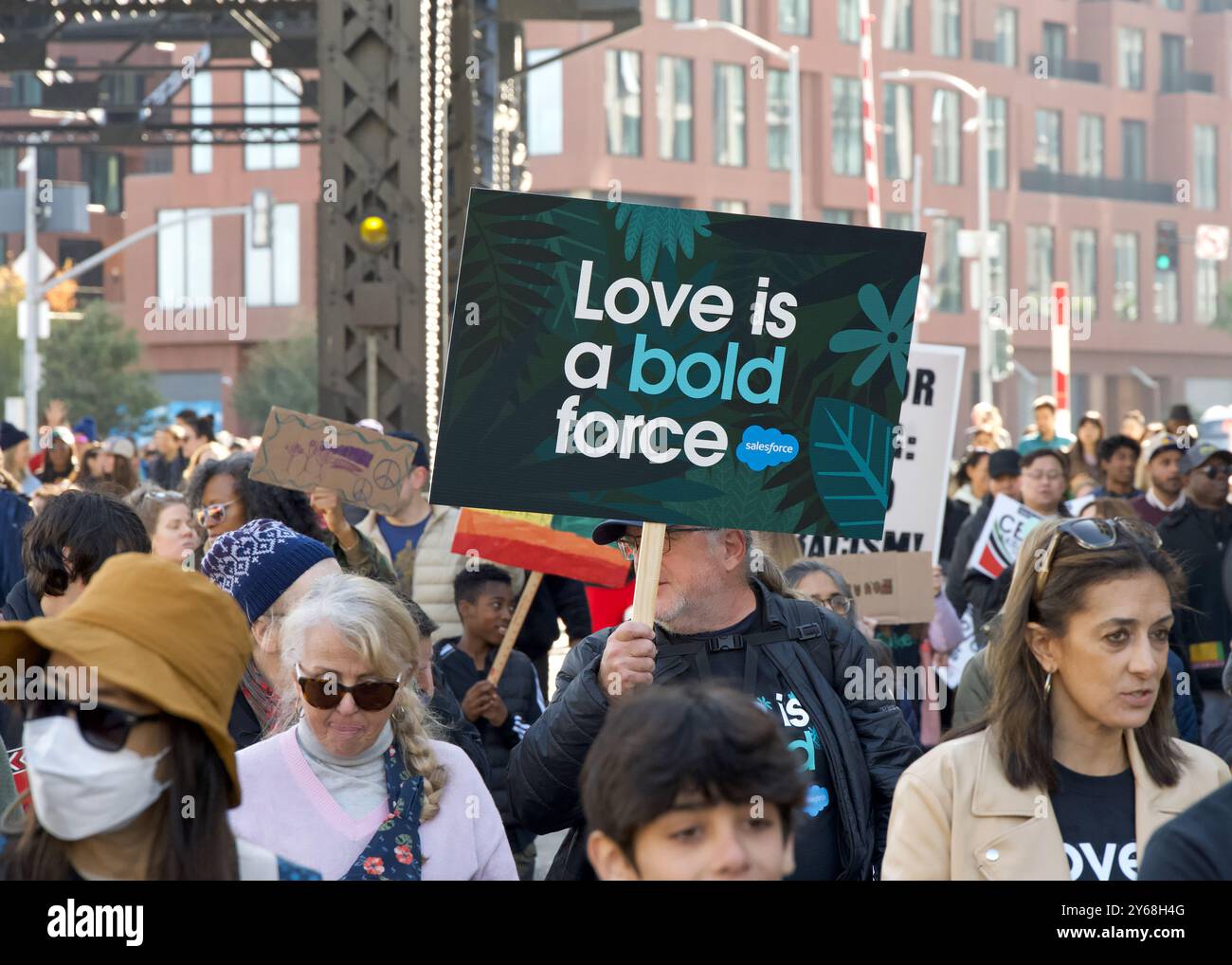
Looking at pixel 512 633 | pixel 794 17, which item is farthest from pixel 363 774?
pixel 794 17

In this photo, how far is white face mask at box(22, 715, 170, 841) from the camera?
9.05 feet

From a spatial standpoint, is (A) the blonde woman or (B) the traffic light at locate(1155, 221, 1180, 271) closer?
(A) the blonde woman

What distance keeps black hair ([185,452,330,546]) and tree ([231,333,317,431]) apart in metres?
45.8

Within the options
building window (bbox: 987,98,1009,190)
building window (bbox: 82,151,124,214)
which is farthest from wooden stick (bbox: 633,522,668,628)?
building window (bbox: 82,151,124,214)

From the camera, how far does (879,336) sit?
4.39 m

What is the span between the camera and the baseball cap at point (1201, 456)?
427 inches

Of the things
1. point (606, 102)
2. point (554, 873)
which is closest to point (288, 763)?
point (554, 873)

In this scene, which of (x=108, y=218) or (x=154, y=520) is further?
(x=108, y=218)

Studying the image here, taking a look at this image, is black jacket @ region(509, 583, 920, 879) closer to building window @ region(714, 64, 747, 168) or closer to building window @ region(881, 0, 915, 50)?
building window @ region(714, 64, 747, 168)

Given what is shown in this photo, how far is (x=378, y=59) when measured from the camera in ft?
33.6

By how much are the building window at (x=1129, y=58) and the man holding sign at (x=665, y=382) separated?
2554 inches

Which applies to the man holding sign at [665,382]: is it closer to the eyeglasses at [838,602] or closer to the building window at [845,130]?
the eyeglasses at [838,602]

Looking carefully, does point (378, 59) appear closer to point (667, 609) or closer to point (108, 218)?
point (667, 609)
